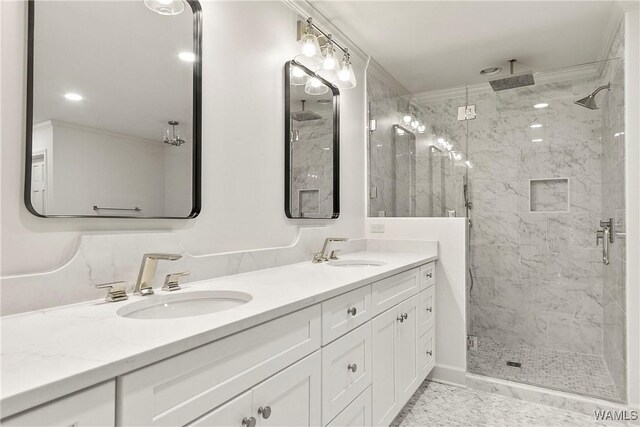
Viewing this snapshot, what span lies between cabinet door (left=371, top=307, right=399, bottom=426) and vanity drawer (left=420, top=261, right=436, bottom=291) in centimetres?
48

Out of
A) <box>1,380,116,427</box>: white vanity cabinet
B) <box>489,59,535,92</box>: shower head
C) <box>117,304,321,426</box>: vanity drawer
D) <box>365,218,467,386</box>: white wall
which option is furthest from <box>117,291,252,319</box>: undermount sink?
<box>489,59,535,92</box>: shower head

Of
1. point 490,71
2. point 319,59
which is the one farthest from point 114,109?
point 490,71

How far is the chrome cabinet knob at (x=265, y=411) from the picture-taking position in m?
0.95

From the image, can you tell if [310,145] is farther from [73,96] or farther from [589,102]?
[589,102]

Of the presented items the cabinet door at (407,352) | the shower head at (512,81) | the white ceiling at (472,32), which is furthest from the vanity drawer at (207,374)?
the shower head at (512,81)

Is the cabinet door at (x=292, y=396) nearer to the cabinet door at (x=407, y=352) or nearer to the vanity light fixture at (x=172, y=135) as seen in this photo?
the cabinet door at (x=407, y=352)

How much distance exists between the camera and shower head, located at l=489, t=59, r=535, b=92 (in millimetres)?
2766

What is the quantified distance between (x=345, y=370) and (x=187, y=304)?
615 mm

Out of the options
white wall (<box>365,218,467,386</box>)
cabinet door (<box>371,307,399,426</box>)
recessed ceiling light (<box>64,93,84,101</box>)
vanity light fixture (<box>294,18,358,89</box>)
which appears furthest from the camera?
white wall (<box>365,218,467,386</box>)

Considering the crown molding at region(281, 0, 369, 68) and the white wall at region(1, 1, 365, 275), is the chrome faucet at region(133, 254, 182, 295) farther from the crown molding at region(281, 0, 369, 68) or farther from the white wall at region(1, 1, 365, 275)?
the crown molding at region(281, 0, 369, 68)

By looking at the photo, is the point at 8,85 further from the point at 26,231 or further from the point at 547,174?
the point at 547,174

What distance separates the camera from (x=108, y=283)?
3.74ft

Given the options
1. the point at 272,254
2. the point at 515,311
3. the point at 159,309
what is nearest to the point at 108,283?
the point at 159,309

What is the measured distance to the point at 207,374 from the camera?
0.82m
